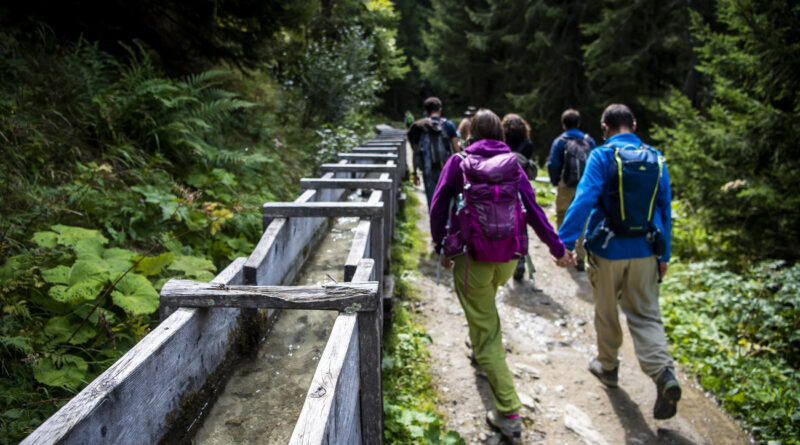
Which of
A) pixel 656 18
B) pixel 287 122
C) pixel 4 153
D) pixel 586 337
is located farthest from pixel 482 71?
pixel 4 153

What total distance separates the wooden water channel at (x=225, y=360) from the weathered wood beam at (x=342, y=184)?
43.3 inches

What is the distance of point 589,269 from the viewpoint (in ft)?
12.9

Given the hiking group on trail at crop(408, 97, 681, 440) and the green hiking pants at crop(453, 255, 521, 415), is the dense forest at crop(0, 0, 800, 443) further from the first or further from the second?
the green hiking pants at crop(453, 255, 521, 415)

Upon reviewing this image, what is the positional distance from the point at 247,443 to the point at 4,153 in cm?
316

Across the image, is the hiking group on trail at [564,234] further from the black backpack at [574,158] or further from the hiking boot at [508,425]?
the black backpack at [574,158]

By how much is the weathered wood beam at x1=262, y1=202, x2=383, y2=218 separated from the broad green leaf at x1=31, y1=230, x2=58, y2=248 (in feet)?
4.48

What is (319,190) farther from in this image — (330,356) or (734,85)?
(734,85)

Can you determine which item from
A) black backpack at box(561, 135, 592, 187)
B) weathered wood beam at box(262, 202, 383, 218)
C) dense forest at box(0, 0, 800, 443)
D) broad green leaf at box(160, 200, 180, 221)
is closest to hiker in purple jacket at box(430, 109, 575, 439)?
weathered wood beam at box(262, 202, 383, 218)

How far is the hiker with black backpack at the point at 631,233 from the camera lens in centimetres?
346

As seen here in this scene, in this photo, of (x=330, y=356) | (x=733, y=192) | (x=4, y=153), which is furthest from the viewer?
(x=733, y=192)

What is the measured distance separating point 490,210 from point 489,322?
893mm

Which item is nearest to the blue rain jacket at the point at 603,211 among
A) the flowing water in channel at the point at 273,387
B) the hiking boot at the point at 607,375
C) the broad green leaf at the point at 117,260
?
the hiking boot at the point at 607,375

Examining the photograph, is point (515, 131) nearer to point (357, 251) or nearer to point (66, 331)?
point (357, 251)

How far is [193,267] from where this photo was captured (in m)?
3.35
